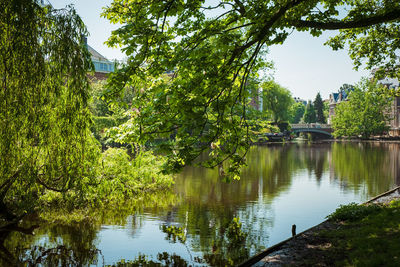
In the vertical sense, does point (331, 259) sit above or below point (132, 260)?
above

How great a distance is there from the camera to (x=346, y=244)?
8461 millimetres

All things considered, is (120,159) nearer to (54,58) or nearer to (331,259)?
(54,58)

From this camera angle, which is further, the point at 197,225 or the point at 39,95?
the point at 197,225

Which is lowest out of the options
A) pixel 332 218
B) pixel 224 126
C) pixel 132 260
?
pixel 132 260

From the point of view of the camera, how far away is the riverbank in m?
7.39

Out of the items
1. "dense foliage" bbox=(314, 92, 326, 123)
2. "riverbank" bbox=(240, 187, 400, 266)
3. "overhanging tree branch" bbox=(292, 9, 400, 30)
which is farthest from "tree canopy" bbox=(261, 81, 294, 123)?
"overhanging tree branch" bbox=(292, 9, 400, 30)

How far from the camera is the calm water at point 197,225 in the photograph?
9.78m

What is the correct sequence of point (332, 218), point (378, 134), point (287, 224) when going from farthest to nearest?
point (378, 134)
point (287, 224)
point (332, 218)

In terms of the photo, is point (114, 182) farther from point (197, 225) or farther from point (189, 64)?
point (189, 64)

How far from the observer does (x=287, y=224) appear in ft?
43.7

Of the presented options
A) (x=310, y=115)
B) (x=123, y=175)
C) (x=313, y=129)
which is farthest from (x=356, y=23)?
(x=310, y=115)

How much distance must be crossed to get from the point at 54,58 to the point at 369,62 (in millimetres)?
13574

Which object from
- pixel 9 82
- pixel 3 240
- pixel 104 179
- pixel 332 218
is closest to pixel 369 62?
pixel 332 218

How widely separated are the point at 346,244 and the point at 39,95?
7870mm
